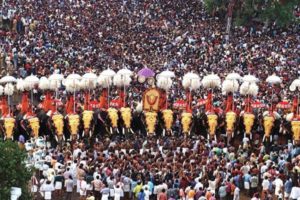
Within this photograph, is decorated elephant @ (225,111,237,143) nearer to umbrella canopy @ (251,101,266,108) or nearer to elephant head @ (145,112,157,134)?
umbrella canopy @ (251,101,266,108)

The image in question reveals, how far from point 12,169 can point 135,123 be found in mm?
9771

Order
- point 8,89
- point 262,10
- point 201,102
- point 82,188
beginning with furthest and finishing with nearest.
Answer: point 262,10
point 201,102
point 8,89
point 82,188

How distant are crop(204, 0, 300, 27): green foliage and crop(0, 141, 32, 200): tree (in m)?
27.7

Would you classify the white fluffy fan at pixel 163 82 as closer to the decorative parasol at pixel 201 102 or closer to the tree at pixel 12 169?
the decorative parasol at pixel 201 102

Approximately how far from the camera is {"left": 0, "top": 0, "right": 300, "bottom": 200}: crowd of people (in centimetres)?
2659

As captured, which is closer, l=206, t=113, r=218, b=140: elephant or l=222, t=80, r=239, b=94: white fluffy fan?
l=206, t=113, r=218, b=140: elephant

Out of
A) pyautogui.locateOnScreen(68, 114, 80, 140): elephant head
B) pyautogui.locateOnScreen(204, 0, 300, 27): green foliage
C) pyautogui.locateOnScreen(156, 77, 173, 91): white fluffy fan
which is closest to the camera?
pyautogui.locateOnScreen(68, 114, 80, 140): elephant head

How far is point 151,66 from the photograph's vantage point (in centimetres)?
4103

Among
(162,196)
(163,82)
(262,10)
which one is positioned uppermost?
(262,10)

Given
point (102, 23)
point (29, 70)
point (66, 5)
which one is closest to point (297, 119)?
point (29, 70)

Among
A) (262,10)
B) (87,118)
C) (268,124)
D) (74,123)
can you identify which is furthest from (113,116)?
(262,10)

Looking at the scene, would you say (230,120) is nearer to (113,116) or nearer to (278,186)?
(113,116)

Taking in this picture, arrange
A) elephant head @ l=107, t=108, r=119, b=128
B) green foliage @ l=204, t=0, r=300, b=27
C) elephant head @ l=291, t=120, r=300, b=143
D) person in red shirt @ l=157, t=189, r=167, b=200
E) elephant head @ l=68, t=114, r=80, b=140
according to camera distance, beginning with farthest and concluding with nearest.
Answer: green foliage @ l=204, t=0, r=300, b=27, elephant head @ l=107, t=108, r=119, b=128, elephant head @ l=68, t=114, r=80, b=140, elephant head @ l=291, t=120, r=300, b=143, person in red shirt @ l=157, t=189, r=167, b=200

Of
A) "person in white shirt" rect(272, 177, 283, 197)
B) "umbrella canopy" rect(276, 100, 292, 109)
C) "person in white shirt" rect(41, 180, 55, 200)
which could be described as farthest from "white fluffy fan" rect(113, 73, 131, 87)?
"person in white shirt" rect(272, 177, 283, 197)
